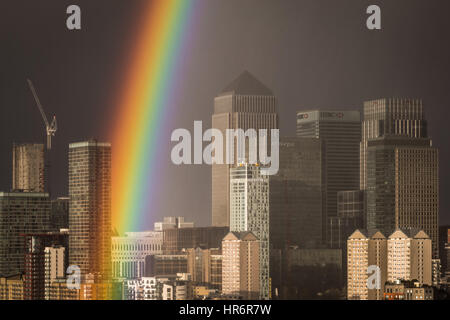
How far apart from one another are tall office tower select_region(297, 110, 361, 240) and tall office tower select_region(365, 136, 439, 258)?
1906 mm

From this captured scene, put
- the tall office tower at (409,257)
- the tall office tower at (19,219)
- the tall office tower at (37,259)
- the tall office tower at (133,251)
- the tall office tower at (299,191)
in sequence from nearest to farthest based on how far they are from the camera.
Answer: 1. the tall office tower at (37,259)
2. the tall office tower at (409,257)
3. the tall office tower at (133,251)
4. the tall office tower at (19,219)
5. the tall office tower at (299,191)

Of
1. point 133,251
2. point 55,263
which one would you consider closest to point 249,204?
point 133,251

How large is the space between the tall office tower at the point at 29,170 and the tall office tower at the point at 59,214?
1.55 meters

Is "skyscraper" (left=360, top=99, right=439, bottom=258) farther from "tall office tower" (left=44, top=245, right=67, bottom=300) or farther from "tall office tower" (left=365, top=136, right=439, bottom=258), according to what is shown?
"tall office tower" (left=44, top=245, right=67, bottom=300)

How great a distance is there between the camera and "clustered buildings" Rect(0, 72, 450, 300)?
5034 cm

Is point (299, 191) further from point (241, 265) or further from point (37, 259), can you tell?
point (37, 259)

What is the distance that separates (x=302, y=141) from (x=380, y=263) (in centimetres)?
2043

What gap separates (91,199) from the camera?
54875 mm

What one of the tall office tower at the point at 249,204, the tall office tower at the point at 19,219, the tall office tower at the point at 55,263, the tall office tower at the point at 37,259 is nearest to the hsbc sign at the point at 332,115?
the tall office tower at the point at 249,204

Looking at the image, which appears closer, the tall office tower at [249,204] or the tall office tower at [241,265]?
the tall office tower at [241,265]

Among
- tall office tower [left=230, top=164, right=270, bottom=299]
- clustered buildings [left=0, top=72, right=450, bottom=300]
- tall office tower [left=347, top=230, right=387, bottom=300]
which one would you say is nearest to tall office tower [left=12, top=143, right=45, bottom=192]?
clustered buildings [left=0, top=72, right=450, bottom=300]

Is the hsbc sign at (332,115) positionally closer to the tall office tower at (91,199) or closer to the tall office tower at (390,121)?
the tall office tower at (390,121)

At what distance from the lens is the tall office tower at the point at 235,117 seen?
199 ft
